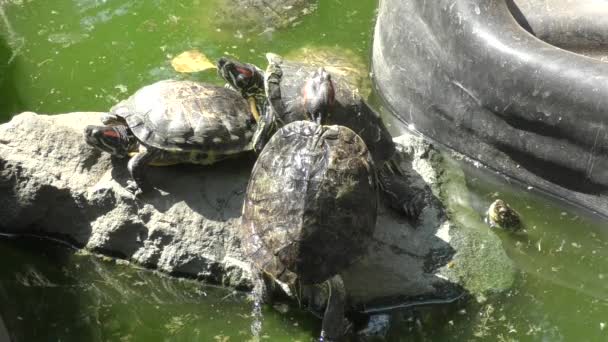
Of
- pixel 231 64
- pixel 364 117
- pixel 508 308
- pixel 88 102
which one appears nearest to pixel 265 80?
pixel 231 64

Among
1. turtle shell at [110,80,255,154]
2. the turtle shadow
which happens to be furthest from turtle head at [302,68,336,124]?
the turtle shadow

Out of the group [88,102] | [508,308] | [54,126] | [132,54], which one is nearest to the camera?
[508,308]

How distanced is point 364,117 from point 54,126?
5.88 ft

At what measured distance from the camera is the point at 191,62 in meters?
5.18

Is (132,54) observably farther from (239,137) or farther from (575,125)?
(575,125)

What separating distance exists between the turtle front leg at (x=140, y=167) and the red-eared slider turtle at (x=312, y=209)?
62 centimetres

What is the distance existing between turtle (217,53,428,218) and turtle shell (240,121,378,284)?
0.36 meters

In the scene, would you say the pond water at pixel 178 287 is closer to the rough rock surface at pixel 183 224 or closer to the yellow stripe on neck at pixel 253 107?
the rough rock surface at pixel 183 224

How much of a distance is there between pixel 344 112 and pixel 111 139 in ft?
4.20

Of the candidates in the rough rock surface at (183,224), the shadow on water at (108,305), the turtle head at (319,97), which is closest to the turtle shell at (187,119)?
the rough rock surface at (183,224)

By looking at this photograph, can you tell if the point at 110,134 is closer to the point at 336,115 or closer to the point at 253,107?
the point at 253,107

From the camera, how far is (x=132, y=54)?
5250 millimetres

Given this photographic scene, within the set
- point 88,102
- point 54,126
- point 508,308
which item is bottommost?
point 508,308

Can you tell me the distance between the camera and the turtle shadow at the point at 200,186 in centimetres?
363
